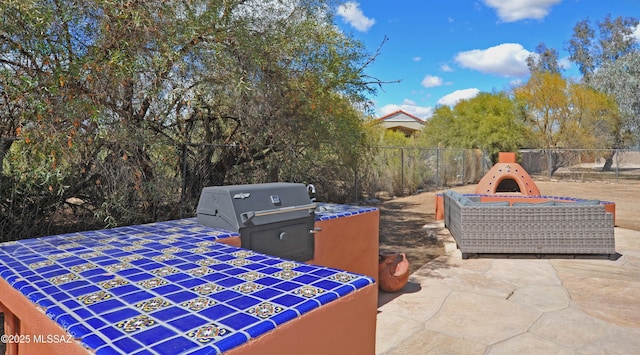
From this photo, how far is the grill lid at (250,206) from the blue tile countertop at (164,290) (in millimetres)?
340

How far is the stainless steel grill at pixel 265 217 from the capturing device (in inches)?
107

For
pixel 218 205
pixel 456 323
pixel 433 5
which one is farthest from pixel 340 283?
pixel 433 5

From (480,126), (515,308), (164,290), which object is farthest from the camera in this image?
(480,126)

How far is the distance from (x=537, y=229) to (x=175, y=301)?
553 centimetres

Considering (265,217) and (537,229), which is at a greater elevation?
(265,217)

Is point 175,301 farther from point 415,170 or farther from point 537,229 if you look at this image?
point 415,170

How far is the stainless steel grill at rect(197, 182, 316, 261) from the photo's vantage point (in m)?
2.72

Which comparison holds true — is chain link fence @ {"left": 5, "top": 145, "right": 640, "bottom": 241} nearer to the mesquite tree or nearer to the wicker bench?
the mesquite tree

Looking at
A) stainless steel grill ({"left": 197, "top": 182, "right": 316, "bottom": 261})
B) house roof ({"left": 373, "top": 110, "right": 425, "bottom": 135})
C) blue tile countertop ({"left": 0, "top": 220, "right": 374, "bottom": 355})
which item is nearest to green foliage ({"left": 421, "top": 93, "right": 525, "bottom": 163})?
house roof ({"left": 373, "top": 110, "right": 425, "bottom": 135})

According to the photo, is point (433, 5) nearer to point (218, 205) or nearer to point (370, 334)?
point (218, 205)

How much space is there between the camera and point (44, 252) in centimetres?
217

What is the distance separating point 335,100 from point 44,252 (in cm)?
454

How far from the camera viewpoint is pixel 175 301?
141 centimetres

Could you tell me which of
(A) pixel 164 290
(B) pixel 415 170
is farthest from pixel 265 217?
(B) pixel 415 170
